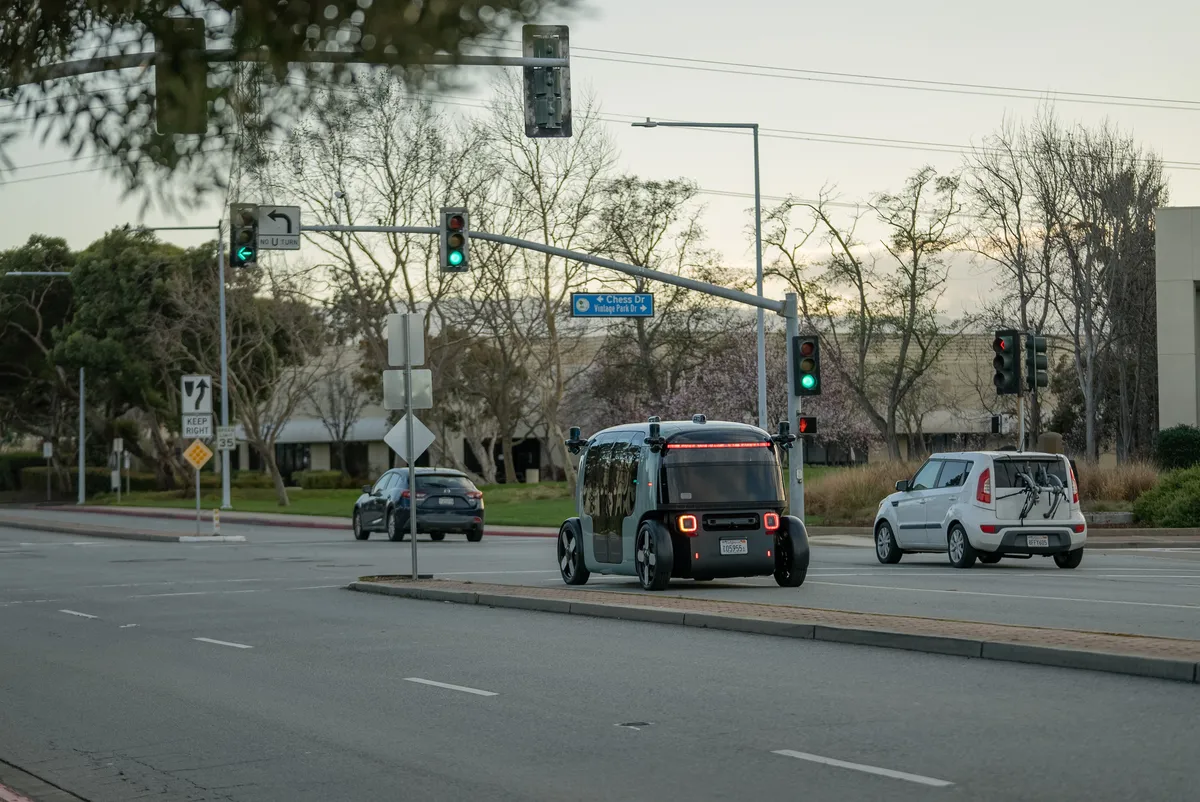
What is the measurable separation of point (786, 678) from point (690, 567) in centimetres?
803

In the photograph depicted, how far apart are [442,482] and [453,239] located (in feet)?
35.2

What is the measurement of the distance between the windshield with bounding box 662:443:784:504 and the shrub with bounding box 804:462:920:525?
18.6 m

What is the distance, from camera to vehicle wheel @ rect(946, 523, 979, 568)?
2522 centimetres

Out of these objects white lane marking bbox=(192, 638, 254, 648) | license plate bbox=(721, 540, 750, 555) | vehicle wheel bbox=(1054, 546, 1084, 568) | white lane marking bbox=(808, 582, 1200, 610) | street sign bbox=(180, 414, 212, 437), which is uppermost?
street sign bbox=(180, 414, 212, 437)

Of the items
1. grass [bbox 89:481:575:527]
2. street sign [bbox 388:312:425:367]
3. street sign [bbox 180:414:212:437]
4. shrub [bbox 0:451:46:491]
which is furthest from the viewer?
shrub [bbox 0:451:46:491]

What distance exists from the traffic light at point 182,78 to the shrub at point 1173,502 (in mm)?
30814

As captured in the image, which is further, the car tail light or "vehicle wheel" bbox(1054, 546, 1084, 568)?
"vehicle wheel" bbox(1054, 546, 1084, 568)

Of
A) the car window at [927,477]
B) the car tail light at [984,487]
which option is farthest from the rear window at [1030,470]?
the car window at [927,477]

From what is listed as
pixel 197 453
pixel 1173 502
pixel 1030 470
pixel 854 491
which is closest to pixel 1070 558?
pixel 1030 470

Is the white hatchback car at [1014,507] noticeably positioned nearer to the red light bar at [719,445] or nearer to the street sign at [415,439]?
the red light bar at [719,445]

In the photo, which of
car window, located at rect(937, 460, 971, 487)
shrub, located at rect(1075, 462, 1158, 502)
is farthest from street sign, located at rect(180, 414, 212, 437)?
car window, located at rect(937, 460, 971, 487)

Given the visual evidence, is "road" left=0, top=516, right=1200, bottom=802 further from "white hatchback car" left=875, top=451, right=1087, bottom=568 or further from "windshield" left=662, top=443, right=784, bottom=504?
"white hatchback car" left=875, top=451, right=1087, bottom=568

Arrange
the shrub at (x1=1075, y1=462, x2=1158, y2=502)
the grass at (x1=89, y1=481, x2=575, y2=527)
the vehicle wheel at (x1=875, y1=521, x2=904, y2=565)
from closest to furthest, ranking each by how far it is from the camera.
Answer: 1. the vehicle wheel at (x1=875, y1=521, x2=904, y2=565)
2. the shrub at (x1=1075, y1=462, x2=1158, y2=502)
3. the grass at (x1=89, y1=481, x2=575, y2=527)

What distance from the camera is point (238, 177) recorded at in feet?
25.8
